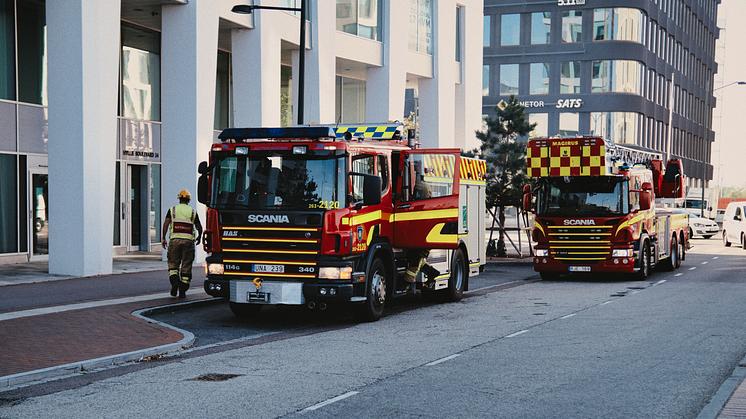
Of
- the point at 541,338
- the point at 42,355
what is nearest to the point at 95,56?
the point at 42,355

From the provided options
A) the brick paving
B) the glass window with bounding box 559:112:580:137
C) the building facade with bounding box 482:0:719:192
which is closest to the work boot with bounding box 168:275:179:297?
the brick paving

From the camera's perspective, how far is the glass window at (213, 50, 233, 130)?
27312 mm

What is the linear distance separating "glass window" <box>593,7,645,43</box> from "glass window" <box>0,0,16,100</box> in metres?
47.4

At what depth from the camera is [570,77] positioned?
61031 mm

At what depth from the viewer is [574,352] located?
9.96 meters

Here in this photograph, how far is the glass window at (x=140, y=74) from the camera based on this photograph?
941 inches

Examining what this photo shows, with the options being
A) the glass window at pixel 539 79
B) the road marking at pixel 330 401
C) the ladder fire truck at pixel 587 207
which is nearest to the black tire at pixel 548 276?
the ladder fire truck at pixel 587 207

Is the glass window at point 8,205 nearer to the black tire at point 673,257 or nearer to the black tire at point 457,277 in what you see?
the black tire at point 457,277

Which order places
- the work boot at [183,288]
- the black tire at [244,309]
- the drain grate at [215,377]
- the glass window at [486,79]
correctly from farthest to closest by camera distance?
the glass window at [486,79] < the work boot at [183,288] < the black tire at [244,309] < the drain grate at [215,377]

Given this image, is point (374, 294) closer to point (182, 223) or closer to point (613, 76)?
point (182, 223)

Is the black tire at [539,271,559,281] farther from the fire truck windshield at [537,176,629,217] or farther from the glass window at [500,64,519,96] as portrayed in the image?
the glass window at [500,64,519,96]

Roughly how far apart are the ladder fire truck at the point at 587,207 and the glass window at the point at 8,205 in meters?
12.2

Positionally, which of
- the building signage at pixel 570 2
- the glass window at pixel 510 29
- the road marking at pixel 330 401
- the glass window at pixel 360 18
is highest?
the building signage at pixel 570 2

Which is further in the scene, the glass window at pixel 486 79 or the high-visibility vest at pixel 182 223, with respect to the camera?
the glass window at pixel 486 79
